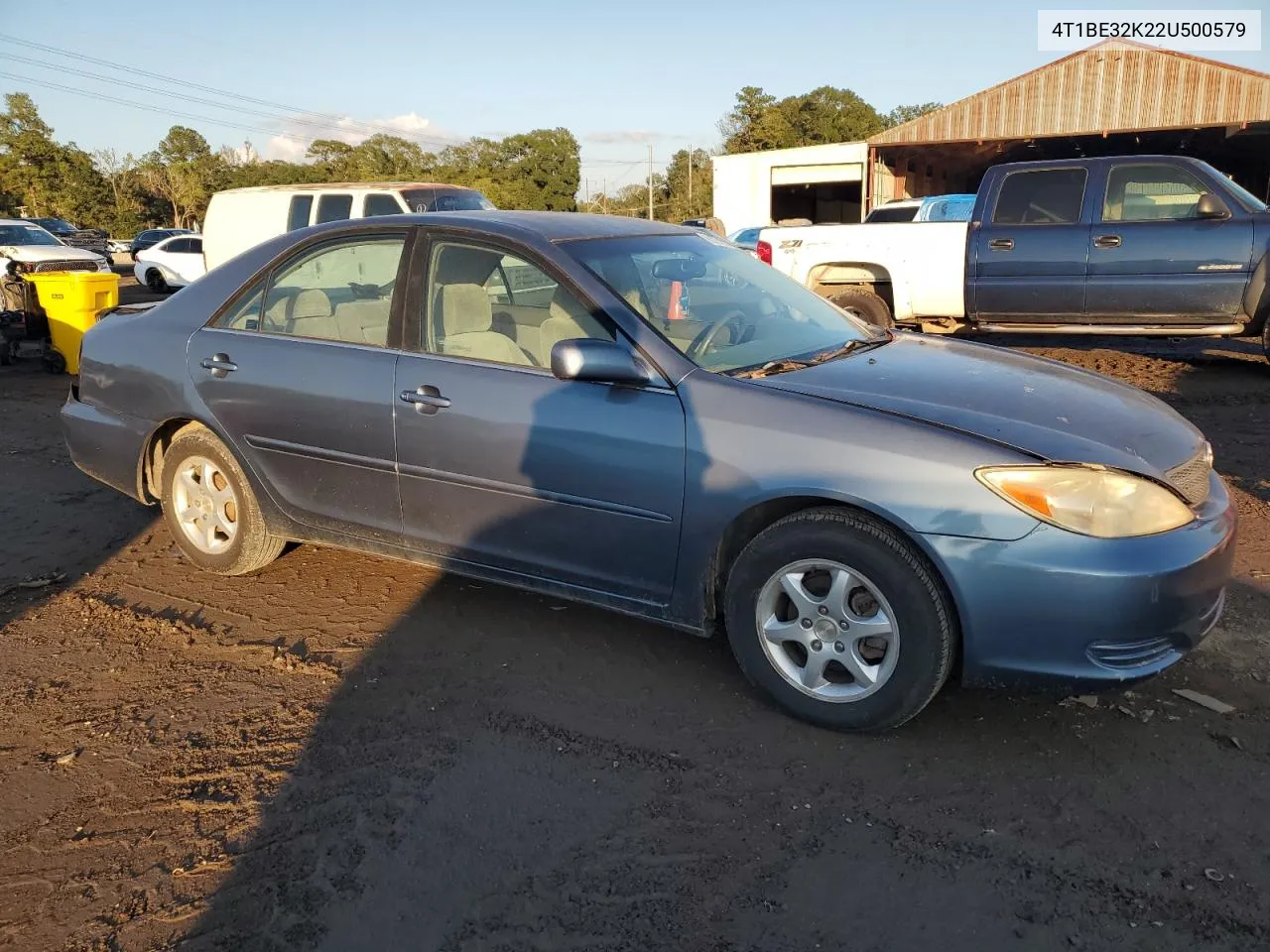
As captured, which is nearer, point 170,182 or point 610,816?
point 610,816

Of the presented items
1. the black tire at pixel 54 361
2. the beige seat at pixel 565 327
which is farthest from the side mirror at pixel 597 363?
the black tire at pixel 54 361

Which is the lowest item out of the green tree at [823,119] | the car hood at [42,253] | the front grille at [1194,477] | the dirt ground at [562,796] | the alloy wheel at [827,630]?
the dirt ground at [562,796]

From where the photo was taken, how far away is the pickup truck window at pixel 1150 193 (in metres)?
8.89

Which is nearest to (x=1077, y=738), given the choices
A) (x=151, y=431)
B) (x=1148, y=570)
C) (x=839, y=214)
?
(x=1148, y=570)

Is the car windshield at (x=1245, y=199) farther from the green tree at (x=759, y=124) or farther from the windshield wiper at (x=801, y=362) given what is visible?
the green tree at (x=759, y=124)

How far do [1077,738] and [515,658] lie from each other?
199 cm

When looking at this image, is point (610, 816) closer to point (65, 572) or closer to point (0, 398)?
point (65, 572)

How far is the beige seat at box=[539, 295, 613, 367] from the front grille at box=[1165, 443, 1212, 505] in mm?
1909

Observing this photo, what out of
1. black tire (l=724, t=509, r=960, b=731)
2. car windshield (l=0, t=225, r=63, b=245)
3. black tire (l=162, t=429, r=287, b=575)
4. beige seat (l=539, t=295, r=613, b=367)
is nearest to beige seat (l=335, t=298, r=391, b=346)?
beige seat (l=539, t=295, r=613, b=367)

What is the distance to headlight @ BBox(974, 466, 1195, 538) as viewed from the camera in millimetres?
2826

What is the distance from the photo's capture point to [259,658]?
388 cm

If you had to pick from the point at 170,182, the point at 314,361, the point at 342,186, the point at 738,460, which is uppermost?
the point at 170,182

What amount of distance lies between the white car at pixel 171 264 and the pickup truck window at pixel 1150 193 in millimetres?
19006

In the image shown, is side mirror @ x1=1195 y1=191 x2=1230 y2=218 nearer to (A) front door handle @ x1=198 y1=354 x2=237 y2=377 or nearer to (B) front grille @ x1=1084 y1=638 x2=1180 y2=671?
(B) front grille @ x1=1084 y1=638 x2=1180 y2=671
